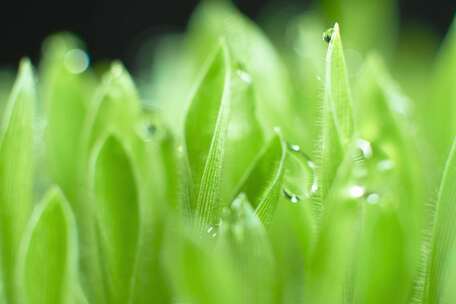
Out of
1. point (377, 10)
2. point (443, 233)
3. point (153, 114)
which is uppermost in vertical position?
point (377, 10)

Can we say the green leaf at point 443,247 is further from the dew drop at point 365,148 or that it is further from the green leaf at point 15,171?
the green leaf at point 15,171

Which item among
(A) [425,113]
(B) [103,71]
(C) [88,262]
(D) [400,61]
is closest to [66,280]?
(C) [88,262]

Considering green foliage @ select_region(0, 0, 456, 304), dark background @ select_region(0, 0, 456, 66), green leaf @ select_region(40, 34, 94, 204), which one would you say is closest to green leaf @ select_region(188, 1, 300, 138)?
green foliage @ select_region(0, 0, 456, 304)

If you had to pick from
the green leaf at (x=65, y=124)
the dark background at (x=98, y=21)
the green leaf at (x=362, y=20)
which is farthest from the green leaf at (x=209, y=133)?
the dark background at (x=98, y=21)

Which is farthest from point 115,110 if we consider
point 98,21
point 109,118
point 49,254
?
point 98,21

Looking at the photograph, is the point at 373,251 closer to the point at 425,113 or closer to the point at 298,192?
the point at 298,192

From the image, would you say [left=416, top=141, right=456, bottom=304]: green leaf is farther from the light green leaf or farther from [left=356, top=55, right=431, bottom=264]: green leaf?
the light green leaf

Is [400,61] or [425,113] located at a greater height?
→ [400,61]
